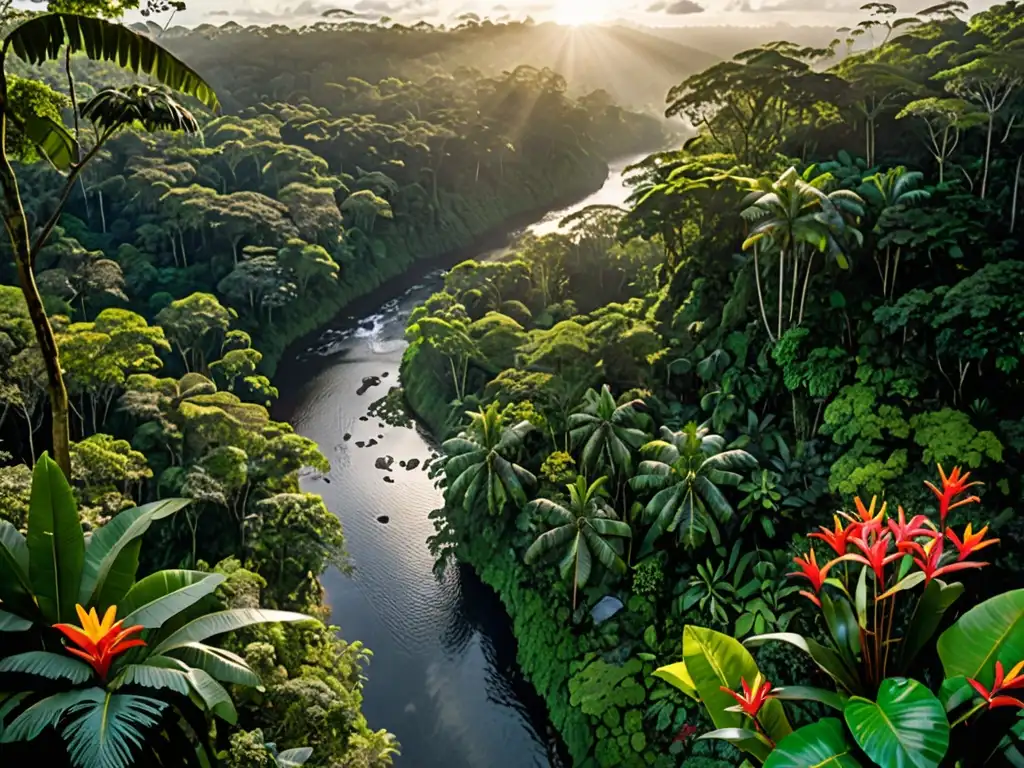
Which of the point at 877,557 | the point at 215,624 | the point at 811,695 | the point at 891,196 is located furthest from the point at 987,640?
the point at 891,196

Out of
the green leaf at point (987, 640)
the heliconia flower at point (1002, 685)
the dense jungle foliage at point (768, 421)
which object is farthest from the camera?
the dense jungle foliage at point (768, 421)

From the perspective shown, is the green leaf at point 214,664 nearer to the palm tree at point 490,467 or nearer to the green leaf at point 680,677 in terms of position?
the green leaf at point 680,677

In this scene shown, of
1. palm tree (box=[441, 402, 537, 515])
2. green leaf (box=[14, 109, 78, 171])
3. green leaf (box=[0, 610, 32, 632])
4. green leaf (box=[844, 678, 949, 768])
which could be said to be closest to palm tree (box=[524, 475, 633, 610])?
palm tree (box=[441, 402, 537, 515])

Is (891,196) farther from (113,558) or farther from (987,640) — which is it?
(113,558)

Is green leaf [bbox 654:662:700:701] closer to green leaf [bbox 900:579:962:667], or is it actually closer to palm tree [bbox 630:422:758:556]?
green leaf [bbox 900:579:962:667]

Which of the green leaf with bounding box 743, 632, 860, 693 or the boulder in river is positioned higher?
the green leaf with bounding box 743, 632, 860, 693

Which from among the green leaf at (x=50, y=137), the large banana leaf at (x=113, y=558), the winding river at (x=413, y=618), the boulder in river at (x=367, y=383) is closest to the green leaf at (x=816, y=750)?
the large banana leaf at (x=113, y=558)

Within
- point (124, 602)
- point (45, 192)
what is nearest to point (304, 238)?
point (45, 192)
